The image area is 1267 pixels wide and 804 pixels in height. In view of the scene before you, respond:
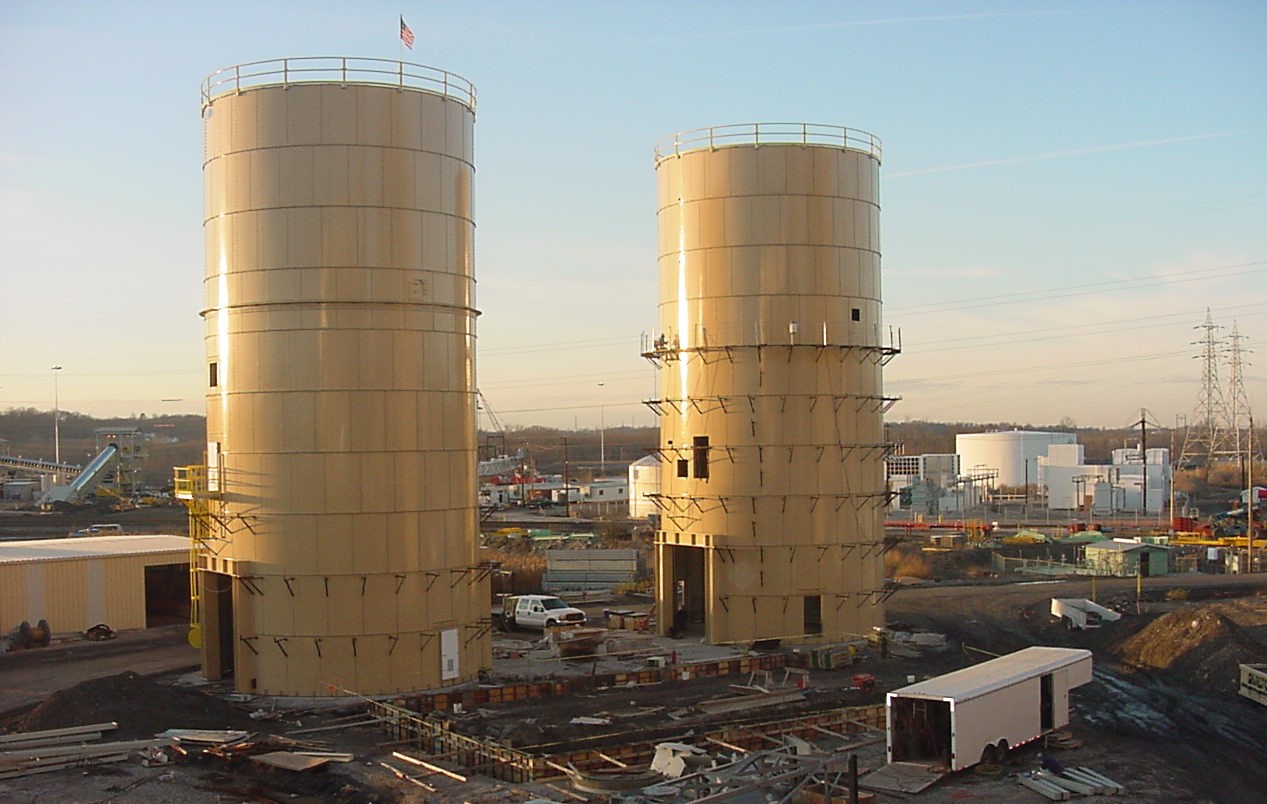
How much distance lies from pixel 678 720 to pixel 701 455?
34.2ft

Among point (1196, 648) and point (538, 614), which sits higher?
point (538, 614)

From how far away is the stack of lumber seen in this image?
19875 millimetres

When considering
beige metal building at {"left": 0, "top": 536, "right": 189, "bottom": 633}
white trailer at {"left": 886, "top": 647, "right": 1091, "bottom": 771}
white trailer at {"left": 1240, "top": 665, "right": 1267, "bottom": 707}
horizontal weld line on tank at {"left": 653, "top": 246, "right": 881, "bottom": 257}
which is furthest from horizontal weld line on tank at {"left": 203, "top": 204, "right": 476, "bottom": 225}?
white trailer at {"left": 1240, "top": 665, "right": 1267, "bottom": 707}

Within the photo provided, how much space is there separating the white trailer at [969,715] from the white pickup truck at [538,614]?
15453 millimetres

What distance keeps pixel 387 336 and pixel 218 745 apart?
913 cm

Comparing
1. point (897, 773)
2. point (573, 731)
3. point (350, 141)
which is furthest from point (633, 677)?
point (350, 141)

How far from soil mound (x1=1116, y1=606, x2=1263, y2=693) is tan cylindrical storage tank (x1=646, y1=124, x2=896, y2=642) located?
22.8 feet

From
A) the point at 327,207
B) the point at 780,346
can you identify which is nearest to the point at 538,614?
the point at 780,346

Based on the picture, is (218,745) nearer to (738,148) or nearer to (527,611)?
(527,611)

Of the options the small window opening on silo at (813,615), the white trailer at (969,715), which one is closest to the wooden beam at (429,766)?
the white trailer at (969,715)

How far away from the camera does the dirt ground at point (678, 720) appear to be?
18906mm

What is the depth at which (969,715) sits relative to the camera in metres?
19.3

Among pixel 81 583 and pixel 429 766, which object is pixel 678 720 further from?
pixel 81 583

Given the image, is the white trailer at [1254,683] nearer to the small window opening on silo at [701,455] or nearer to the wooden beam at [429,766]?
the small window opening on silo at [701,455]
